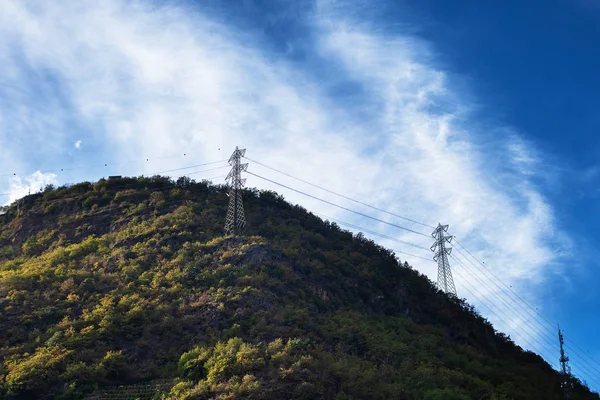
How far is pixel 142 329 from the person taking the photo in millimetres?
45188

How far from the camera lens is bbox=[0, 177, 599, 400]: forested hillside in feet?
127

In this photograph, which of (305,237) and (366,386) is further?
(305,237)

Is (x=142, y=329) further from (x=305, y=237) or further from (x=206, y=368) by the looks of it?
(x=305, y=237)

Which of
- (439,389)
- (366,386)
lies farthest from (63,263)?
(439,389)

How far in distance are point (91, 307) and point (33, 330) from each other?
4777 mm

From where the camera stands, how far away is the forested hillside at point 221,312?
38.8 metres

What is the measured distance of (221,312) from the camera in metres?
47.1

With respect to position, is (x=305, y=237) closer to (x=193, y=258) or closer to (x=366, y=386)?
(x=193, y=258)

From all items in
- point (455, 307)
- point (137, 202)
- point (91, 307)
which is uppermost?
point (137, 202)

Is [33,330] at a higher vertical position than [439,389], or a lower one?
higher

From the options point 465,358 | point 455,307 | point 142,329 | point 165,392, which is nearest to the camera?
point 165,392

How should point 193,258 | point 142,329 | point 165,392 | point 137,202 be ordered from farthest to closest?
point 137,202
point 193,258
point 142,329
point 165,392

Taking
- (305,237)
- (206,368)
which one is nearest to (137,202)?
(305,237)

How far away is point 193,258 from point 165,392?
20.9m
